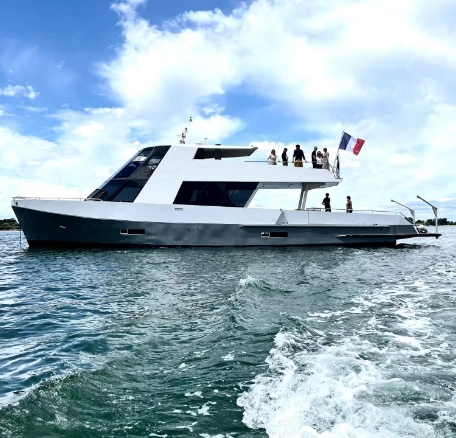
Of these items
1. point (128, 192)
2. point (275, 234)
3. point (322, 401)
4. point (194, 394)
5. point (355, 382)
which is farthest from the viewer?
point (275, 234)

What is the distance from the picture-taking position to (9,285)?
381 inches

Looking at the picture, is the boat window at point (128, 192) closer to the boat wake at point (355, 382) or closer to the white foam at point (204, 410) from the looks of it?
the boat wake at point (355, 382)

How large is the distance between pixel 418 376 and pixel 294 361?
128 cm

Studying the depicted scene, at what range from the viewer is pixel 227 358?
4.57m

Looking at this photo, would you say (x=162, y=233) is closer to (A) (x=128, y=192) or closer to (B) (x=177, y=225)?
(B) (x=177, y=225)

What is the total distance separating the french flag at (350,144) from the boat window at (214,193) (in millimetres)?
5314

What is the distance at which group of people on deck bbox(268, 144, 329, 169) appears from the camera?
1934cm

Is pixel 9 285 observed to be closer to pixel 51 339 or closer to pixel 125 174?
pixel 51 339

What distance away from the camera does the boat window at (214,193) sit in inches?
692

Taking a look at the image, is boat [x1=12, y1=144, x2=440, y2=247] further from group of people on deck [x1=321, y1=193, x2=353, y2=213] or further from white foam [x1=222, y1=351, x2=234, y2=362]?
white foam [x1=222, y1=351, x2=234, y2=362]

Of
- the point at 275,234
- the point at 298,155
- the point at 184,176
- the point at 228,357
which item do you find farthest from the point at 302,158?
the point at 228,357

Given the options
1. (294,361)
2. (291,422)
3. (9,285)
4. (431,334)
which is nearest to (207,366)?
(294,361)

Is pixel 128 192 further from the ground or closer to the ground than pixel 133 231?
further from the ground

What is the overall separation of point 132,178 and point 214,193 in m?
3.65
